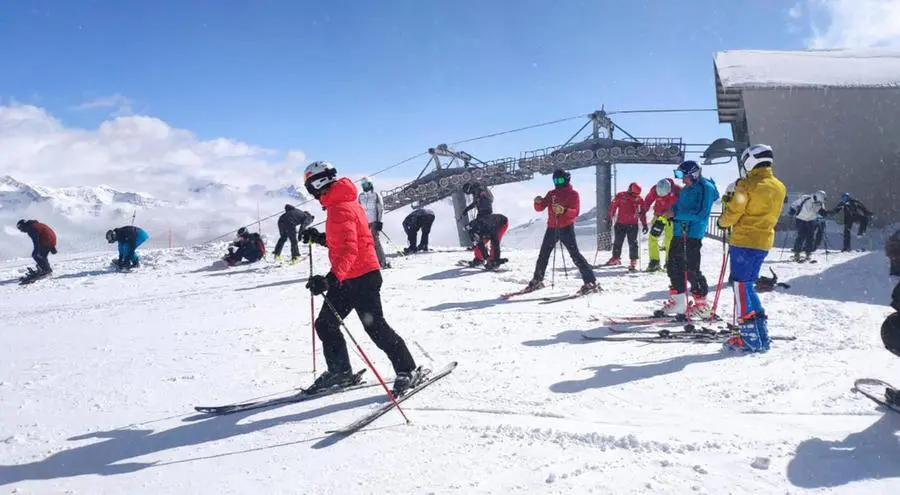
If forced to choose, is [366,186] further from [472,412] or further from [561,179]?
[472,412]

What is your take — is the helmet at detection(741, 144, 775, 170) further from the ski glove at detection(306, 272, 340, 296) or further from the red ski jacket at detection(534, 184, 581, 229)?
the ski glove at detection(306, 272, 340, 296)

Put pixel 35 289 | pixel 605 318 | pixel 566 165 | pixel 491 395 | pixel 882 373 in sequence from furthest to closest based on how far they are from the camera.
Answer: pixel 566 165 → pixel 35 289 → pixel 605 318 → pixel 882 373 → pixel 491 395

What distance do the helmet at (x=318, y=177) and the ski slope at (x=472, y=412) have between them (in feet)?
5.24

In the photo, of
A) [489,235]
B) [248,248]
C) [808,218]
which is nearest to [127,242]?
[248,248]

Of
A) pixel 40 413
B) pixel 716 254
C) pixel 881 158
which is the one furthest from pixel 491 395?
pixel 881 158

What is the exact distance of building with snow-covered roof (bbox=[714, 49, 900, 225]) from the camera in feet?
68.3

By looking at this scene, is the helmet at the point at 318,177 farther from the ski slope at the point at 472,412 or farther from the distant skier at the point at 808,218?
the distant skier at the point at 808,218

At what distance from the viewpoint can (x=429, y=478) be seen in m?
2.85

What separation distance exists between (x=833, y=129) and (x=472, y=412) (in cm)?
2330

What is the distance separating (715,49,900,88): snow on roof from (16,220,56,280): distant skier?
22854 mm

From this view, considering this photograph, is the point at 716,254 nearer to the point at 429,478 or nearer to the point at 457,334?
the point at 457,334

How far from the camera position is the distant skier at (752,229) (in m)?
4.98

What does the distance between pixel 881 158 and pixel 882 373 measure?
71.0 feet

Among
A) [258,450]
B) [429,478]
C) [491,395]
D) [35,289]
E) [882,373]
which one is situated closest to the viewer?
[429,478]
